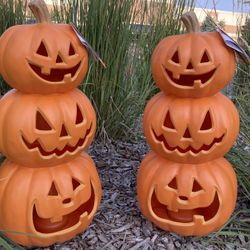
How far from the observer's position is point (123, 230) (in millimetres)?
1623

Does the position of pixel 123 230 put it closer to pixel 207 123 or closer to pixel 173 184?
pixel 173 184

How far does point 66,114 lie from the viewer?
140 cm

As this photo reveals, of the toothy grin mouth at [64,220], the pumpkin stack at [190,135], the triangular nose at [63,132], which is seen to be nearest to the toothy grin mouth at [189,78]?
the pumpkin stack at [190,135]

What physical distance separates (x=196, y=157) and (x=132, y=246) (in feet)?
1.32

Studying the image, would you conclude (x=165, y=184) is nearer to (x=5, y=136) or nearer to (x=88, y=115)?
(x=88, y=115)

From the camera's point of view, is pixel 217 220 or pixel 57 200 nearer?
pixel 57 200

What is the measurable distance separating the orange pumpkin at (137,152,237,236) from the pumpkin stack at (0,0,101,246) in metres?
0.24

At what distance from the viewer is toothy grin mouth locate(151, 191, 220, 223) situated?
1561mm

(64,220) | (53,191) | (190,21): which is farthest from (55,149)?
(190,21)

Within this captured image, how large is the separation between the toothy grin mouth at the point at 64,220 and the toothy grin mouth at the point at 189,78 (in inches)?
19.7

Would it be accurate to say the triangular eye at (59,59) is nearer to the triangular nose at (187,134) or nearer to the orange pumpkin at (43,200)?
the orange pumpkin at (43,200)

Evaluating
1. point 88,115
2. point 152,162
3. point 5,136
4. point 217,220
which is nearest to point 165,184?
point 152,162

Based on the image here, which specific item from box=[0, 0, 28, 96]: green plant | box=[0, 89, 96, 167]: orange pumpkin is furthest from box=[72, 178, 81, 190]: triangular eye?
box=[0, 0, 28, 96]: green plant

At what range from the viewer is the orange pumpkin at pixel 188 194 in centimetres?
151
